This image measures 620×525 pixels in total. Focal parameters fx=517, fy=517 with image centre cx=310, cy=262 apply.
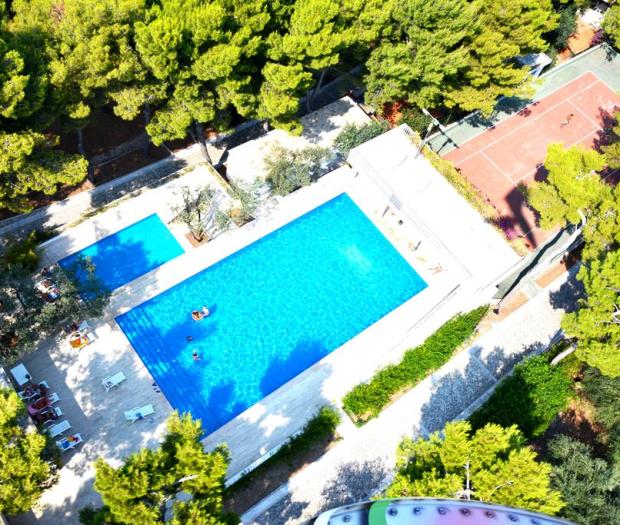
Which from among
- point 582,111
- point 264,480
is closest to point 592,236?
point 582,111

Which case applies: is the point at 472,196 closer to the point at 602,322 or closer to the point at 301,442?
the point at 602,322

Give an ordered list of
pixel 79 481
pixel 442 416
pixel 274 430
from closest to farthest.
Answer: pixel 79 481 → pixel 274 430 → pixel 442 416

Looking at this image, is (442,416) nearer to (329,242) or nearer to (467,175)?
(329,242)

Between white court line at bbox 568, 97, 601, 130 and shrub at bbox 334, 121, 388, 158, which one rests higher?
shrub at bbox 334, 121, 388, 158

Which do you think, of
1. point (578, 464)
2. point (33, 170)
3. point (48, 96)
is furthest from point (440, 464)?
point (48, 96)

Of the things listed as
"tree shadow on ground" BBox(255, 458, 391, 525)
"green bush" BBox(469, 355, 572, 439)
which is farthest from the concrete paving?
"tree shadow on ground" BBox(255, 458, 391, 525)

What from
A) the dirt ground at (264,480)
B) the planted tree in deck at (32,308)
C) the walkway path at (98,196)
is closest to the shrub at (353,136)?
the walkway path at (98,196)

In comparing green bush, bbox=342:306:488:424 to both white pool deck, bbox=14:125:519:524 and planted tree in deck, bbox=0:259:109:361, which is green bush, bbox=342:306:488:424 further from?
planted tree in deck, bbox=0:259:109:361
